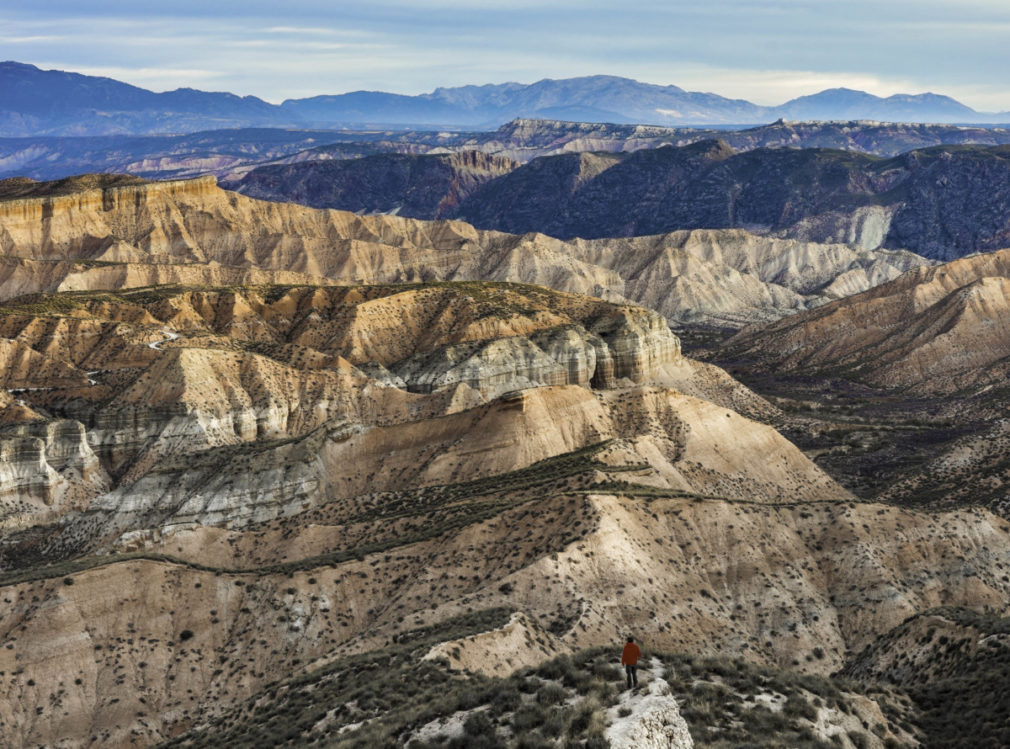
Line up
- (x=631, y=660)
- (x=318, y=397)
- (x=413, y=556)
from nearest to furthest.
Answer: (x=631, y=660), (x=413, y=556), (x=318, y=397)

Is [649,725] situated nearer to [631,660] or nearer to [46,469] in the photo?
[631,660]

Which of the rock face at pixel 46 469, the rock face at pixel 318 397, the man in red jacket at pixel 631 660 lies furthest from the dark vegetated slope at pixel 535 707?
the rock face at pixel 46 469

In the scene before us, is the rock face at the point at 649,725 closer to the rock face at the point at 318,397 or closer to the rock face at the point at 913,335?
the rock face at the point at 318,397

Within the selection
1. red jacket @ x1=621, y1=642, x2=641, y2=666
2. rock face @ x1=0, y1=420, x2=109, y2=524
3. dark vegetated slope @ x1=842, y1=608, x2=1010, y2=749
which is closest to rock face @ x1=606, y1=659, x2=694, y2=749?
red jacket @ x1=621, y1=642, x2=641, y2=666

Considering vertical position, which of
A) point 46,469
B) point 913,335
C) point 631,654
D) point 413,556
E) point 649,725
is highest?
point 631,654

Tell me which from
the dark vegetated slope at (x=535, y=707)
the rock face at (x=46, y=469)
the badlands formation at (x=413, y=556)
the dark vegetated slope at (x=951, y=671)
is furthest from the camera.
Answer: the rock face at (x=46, y=469)

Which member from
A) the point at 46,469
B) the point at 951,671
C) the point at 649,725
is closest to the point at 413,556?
the point at 951,671

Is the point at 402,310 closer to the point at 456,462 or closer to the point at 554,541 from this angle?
the point at 456,462

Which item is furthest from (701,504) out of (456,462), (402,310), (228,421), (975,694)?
(402,310)
